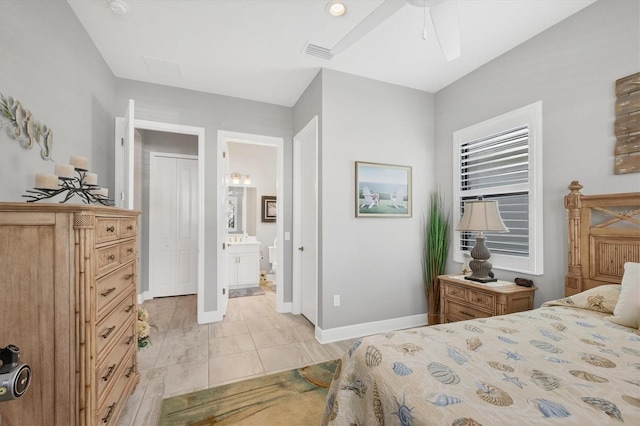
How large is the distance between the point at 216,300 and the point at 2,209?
267 cm

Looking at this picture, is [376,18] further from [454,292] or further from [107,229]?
[454,292]

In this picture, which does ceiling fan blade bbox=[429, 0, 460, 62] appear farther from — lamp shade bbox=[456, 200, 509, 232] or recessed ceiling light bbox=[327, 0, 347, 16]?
lamp shade bbox=[456, 200, 509, 232]

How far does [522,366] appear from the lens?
3.60 ft

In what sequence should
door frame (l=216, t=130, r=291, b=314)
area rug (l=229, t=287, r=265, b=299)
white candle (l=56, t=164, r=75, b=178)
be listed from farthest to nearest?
area rug (l=229, t=287, r=265, b=299) → door frame (l=216, t=130, r=291, b=314) → white candle (l=56, t=164, r=75, b=178)

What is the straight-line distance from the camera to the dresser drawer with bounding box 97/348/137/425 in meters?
1.42

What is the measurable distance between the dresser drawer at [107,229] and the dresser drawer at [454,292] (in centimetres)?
283

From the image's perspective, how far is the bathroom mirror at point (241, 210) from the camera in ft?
18.9

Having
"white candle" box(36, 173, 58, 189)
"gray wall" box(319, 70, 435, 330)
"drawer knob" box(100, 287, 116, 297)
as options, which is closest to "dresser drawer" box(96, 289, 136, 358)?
"drawer knob" box(100, 287, 116, 297)

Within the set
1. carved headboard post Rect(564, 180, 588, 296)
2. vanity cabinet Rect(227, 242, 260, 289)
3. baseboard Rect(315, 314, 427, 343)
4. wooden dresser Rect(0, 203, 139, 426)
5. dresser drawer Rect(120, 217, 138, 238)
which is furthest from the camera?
vanity cabinet Rect(227, 242, 260, 289)

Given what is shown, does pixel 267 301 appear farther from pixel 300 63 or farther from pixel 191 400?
pixel 300 63

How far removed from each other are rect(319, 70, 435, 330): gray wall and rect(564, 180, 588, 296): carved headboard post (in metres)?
1.45

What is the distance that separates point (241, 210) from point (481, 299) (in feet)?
15.4

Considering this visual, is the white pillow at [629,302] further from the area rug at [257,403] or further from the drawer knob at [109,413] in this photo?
the drawer knob at [109,413]

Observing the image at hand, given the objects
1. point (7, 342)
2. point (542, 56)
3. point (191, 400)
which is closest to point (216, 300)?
point (191, 400)
